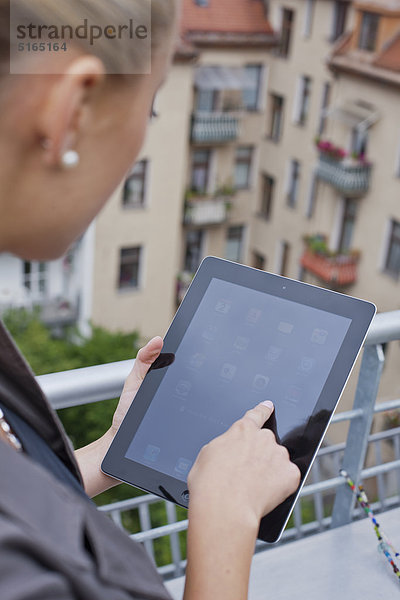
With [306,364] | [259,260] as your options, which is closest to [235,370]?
[306,364]

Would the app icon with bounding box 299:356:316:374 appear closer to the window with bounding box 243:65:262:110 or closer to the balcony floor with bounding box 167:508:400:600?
the balcony floor with bounding box 167:508:400:600

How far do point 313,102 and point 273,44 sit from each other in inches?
45.8

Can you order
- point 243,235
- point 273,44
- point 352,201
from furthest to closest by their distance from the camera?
point 243,235 → point 273,44 → point 352,201

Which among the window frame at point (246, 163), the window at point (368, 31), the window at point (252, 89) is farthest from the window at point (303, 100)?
the window at point (368, 31)

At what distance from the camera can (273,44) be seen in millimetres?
11750

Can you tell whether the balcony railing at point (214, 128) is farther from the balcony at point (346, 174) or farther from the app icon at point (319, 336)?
the app icon at point (319, 336)

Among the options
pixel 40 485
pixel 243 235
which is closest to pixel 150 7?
pixel 40 485

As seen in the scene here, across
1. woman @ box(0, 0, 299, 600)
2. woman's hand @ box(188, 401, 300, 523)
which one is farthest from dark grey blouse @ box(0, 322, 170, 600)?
woman's hand @ box(188, 401, 300, 523)

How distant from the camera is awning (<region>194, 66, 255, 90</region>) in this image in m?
10.9

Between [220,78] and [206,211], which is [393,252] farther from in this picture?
[220,78]

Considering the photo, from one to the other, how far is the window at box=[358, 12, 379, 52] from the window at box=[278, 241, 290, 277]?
3404 mm

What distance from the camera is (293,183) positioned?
12336mm

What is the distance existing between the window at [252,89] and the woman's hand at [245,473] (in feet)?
37.4

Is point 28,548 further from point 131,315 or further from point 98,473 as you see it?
point 131,315
